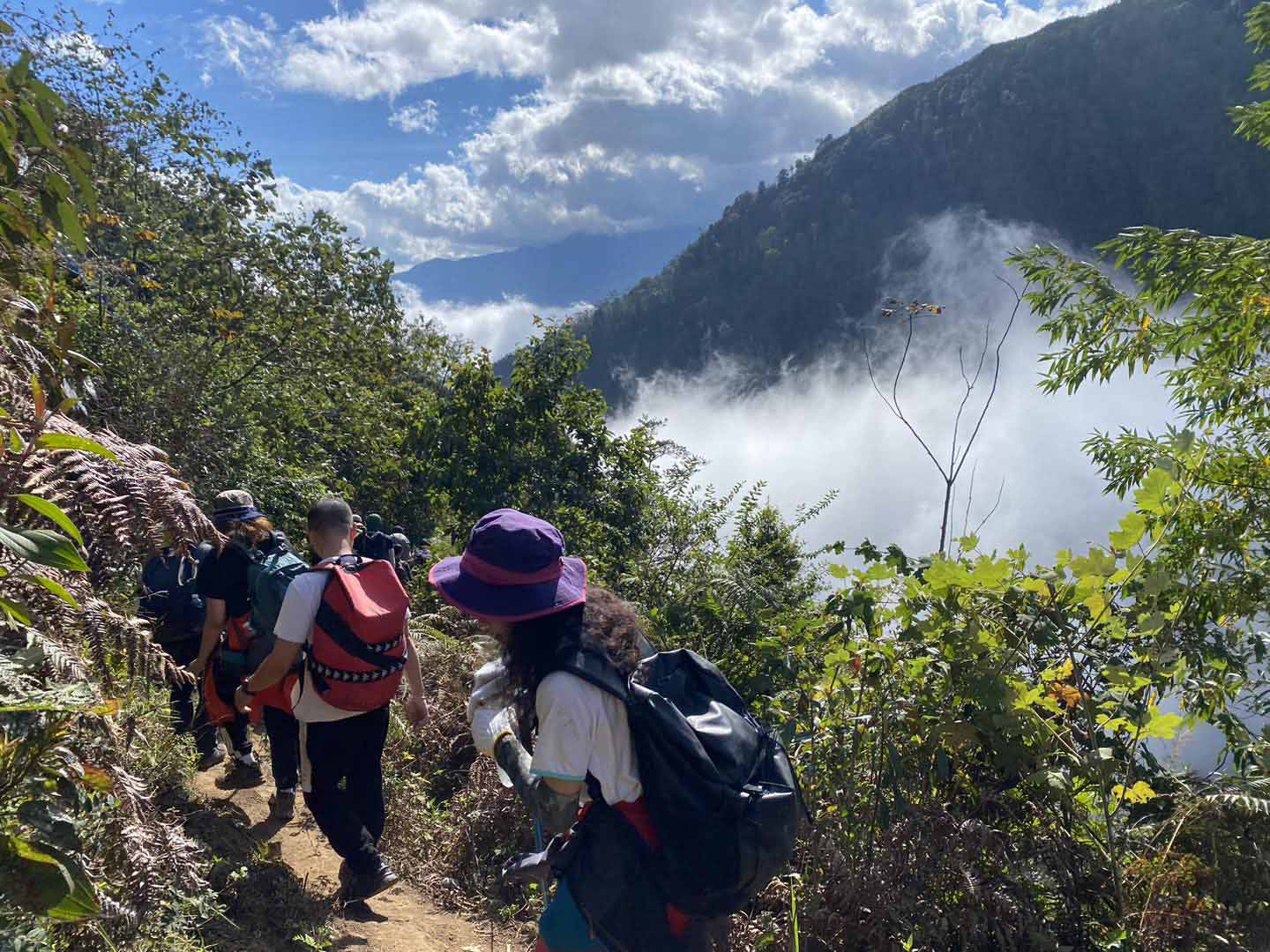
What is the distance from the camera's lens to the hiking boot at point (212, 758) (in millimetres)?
4336

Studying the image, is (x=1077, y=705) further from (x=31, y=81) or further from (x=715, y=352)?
(x=715, y=352)

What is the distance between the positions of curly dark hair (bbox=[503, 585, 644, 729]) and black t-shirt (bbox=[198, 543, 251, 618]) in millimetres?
2257

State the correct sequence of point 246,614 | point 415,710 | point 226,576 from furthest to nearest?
1. point 246,614
2. point 226,576
3. point 415,710

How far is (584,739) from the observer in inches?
76.2

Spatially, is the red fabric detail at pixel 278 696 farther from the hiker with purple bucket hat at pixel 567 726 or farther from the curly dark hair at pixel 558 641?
the curly dark hair at pixel 558 641

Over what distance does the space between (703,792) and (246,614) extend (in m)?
2.84

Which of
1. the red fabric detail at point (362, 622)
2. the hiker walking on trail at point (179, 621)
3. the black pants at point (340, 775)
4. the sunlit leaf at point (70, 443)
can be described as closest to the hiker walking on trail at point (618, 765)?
the sunlit leaf at point (70, 443)

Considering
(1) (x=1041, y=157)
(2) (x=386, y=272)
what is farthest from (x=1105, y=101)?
(2) (x=386, y=272)

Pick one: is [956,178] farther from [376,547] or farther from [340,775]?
[340,775]

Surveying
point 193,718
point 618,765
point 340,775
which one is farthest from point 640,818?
point 193,718

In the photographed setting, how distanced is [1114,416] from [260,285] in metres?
124

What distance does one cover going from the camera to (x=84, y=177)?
88.3 inches

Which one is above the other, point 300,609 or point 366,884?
point 300,609

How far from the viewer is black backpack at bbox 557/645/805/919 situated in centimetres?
188
